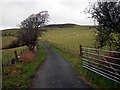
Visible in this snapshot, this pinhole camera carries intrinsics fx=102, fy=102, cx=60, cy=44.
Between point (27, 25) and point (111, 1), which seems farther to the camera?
point (27, 25)

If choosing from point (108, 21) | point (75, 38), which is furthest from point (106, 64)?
point (75, 38)

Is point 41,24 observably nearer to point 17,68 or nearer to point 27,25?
point 27,25

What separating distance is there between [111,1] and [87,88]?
6.83 meters

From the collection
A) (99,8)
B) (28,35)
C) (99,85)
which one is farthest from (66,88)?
(28,35)

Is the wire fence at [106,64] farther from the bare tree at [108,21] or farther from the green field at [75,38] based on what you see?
the green field at [75,38]

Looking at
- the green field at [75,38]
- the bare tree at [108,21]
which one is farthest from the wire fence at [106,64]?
the green field at [75,38]

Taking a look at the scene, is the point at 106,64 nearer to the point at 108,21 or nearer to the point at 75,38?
the point at 108,21

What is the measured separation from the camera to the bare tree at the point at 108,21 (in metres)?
7.91

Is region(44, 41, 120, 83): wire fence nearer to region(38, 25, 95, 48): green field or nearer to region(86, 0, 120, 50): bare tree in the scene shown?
region(86, 0, 120, 50): bare tree

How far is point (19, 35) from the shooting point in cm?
2078

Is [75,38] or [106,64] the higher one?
[75,38]

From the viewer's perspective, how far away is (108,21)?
8.36 metres

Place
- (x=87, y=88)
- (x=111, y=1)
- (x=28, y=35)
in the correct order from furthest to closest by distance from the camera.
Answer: (x=28, y=35)
(x=111, y=1)
(x=87, y=88)

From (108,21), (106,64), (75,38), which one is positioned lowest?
(106,64)
